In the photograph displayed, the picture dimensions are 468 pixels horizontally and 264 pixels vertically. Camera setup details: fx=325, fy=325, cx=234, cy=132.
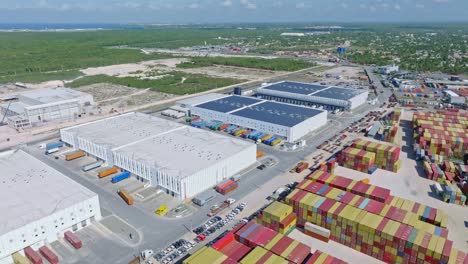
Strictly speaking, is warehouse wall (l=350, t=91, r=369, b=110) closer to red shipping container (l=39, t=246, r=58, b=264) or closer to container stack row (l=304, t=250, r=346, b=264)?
container stack row (l=304, t=250, r=346, b=264)

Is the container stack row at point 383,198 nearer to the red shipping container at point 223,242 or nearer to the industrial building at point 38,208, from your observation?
the red shipping container at point 223,242

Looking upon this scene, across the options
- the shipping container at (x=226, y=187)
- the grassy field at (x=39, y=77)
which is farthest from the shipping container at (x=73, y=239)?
the grassy field at (x=39, y=77)

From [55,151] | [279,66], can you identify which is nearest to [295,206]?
[55,151]

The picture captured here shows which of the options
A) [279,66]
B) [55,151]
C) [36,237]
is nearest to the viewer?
[36,237]

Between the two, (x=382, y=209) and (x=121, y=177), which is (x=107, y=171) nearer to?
(x=121, y=177)

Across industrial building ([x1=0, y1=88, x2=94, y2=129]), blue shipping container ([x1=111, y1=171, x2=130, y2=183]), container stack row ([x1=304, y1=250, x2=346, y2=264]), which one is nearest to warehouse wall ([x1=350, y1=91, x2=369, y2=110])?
blue shipping container ([x1=111, y1=171, x2=130, y2=183])

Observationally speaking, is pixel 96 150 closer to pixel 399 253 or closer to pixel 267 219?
pixel 267 219

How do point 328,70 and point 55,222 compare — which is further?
point 328,70

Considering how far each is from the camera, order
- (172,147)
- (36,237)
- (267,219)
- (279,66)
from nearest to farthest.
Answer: (36,237) < (267,219) < (172,147) < (279,66)
